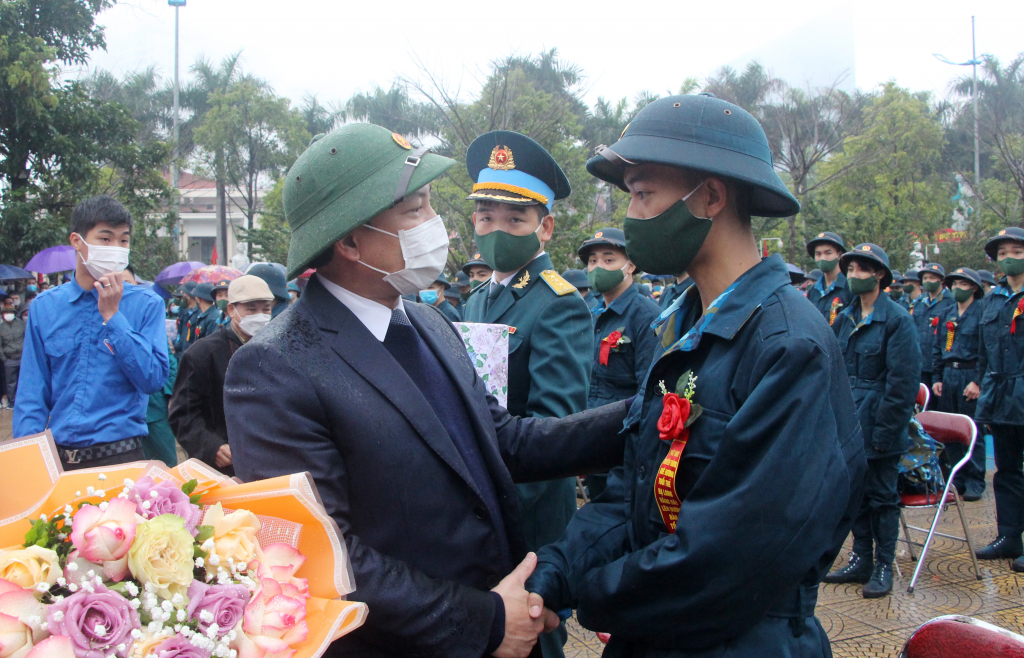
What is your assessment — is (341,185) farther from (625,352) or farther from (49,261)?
(49,261)

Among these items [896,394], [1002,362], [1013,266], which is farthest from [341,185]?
[1013,266]

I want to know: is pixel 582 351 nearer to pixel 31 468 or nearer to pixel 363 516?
pixel 363 516

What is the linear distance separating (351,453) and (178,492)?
0.53 metres

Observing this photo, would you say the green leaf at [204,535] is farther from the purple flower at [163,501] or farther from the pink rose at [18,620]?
the pink rose at [18,620]

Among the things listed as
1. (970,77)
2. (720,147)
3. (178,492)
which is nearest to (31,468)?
(178,492)

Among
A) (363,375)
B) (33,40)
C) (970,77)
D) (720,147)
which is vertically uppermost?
(970,77)

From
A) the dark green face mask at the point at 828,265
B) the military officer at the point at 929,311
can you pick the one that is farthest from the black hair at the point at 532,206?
the military officer at the point at 929,311

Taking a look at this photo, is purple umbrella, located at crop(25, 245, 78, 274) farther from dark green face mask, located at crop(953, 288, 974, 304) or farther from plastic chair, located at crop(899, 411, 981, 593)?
dark green face mask, located at crop(953, 288, 974, 304)

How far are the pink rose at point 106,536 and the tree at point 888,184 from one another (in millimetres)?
23728

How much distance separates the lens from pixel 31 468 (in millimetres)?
1458

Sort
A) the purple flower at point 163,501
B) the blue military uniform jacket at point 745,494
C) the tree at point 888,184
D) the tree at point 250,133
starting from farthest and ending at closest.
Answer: the tree at point 250,133 < the tree at point 888,184 < the blue military uniform jacket at point 745,494 < the purple flower at point 163,501

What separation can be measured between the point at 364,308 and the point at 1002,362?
21.2 ft

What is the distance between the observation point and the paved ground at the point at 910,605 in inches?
179

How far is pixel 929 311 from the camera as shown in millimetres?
11539
